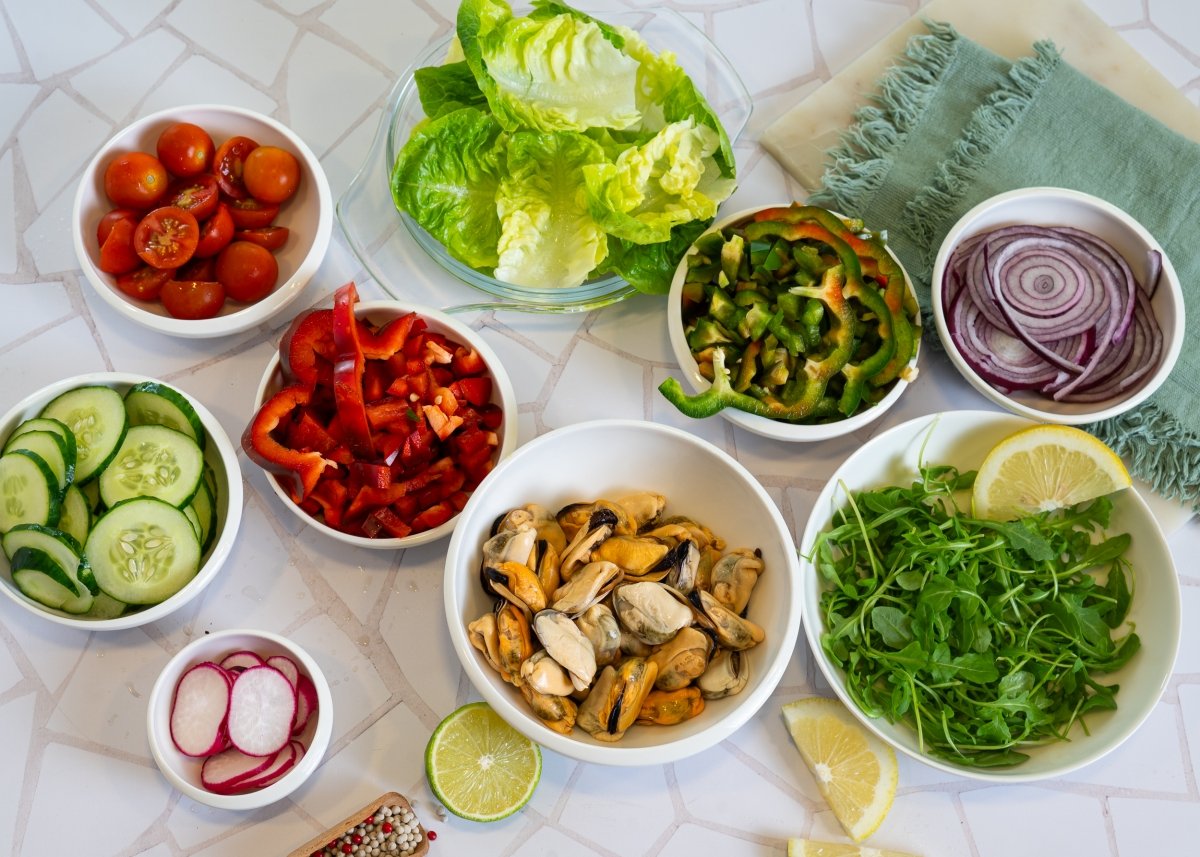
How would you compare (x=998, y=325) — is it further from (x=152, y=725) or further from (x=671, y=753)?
(x=152, y=725)

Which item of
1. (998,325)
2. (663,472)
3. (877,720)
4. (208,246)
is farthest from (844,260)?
(208,246)

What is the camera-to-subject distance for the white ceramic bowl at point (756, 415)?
5.77 feet

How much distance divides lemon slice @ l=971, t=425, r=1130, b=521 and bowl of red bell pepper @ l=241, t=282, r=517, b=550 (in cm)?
80

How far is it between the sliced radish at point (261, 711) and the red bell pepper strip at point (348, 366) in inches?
16.2

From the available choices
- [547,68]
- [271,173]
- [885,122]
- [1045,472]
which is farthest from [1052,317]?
[271,173]

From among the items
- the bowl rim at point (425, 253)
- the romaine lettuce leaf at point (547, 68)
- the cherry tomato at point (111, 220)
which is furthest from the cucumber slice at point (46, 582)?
the romaine lettuce leaf at point (547, 68)

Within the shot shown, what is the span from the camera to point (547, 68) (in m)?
1.78

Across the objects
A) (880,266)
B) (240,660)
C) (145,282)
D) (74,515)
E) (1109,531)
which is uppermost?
(880,266)

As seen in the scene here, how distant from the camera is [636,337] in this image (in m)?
1.96

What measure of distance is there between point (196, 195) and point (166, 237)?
0.10 meters

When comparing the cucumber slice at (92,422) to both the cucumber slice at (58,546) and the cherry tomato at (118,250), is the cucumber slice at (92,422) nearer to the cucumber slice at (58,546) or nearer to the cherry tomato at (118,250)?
the cucumber slice at (58,546)

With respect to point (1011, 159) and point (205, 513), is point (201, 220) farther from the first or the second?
point (1011, 159)

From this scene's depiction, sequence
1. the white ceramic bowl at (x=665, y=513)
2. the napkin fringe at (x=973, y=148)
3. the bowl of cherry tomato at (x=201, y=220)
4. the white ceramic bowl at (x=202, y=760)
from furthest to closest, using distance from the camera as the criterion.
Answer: the napkin fringe at (x=973, y=148)
the bowl of cherry tomato at (x=201, y=220)
the white ceramic bowl at (x=202, y=760)
the white ceramic bowl at (x=665, y=513)

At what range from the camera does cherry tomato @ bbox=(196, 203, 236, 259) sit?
186 centimetres
